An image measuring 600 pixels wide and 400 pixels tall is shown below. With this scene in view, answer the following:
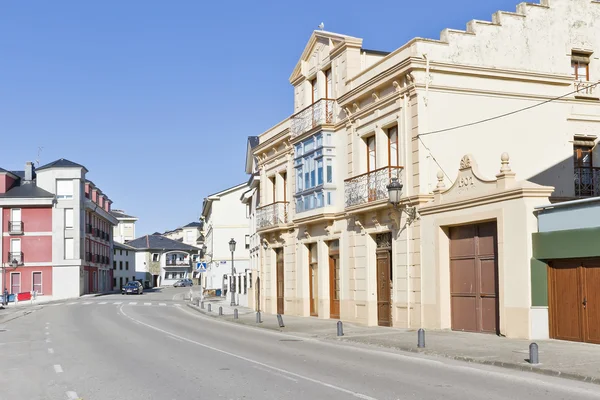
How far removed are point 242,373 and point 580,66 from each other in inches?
715

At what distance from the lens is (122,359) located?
15914 millimetres

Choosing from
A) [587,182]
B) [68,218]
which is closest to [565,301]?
[587,182]

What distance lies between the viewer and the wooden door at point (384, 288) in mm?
24391

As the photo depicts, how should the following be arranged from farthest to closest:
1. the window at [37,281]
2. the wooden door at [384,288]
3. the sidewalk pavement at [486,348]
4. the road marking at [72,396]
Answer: the window at [37,281]
the wooden door at [384,288]
the sidewalk pavement at [486,348]
the road marking at [72,396]

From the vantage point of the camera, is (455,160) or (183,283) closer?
(455,160)

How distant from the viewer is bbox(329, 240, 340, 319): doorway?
1137 inches

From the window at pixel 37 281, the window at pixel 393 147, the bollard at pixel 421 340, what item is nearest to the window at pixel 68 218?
the window at pixel 37 281

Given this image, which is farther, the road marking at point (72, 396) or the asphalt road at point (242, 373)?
the asphalt road at point (242, 373)

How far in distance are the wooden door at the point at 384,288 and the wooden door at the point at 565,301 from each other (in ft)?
24.4

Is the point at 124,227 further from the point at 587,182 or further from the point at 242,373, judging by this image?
the point at 242,373

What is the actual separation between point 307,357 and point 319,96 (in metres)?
16.1

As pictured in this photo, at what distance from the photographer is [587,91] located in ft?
82.9

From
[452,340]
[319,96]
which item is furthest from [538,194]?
[319,96]

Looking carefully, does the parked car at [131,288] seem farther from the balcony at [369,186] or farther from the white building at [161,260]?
the balcony at [369,186]
